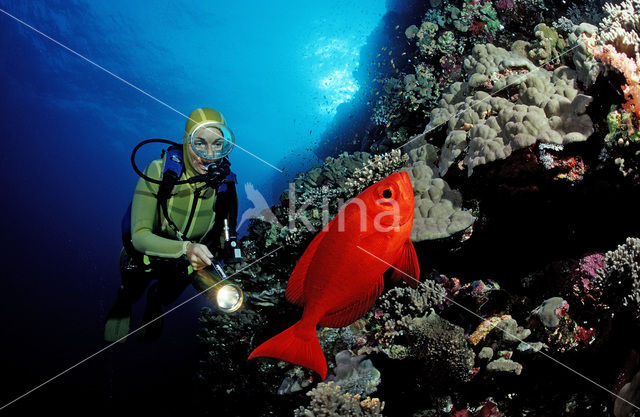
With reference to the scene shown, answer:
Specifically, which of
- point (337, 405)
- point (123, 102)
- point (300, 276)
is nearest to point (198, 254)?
point (300, 276)

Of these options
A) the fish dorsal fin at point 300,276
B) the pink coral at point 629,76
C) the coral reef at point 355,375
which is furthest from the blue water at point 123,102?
the pink coral at point 629,76

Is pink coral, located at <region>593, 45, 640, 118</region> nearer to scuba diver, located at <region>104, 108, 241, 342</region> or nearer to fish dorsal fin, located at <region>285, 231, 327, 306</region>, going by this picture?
fish dorsal fin, located at <region>285, 231, 327, 306</region>

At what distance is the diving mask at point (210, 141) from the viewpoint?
12.9 feet

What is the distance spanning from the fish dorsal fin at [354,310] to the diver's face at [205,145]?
261 centimetres

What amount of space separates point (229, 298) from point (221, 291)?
0.13 metres

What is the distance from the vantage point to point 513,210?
3406 millimetres

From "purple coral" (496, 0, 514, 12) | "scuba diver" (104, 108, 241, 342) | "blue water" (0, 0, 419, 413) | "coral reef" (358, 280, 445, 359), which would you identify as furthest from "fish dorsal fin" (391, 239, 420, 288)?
"blue water" (0, 0, 419, 413)

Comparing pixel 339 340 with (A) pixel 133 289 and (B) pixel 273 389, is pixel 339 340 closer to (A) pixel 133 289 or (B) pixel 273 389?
(B) pixel 273 389

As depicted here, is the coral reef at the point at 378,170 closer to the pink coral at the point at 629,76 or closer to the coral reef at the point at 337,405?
the pink coral at the point at 629,76

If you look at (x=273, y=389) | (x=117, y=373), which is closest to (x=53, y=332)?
(x=117, y=373)

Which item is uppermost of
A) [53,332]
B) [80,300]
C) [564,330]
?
[80,300]

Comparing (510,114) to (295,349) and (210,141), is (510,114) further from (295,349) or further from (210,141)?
(210,141)

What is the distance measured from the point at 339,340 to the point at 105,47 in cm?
3985

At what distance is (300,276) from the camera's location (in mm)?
2480
